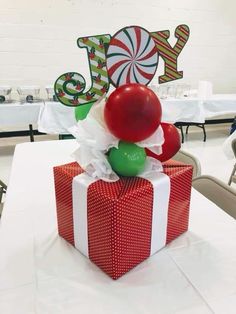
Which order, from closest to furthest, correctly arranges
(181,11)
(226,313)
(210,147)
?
(226,313), (210,147), (181,11)

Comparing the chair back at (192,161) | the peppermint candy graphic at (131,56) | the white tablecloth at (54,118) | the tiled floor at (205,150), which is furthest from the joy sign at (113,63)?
the white tablecloth at (54,118)

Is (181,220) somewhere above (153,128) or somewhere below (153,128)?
below

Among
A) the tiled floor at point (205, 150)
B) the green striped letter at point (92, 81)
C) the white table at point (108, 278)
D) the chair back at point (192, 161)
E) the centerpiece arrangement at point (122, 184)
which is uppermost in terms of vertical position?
the green striped letter at point (92, 81)

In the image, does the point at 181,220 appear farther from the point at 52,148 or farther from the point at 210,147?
the point at 210,147

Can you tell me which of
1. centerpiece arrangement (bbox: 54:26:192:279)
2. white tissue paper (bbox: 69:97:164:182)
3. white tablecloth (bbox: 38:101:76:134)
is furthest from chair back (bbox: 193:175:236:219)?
white tablecloth (bbox: 38:101:76:134)

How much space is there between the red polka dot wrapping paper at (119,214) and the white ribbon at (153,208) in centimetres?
2

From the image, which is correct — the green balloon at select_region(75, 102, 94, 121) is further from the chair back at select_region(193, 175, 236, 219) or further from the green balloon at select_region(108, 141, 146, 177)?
the chair back at select_region(193, 175, 236, 219)

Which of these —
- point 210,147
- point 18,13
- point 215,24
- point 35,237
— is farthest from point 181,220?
point 215,24

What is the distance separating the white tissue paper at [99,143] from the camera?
0.67 m

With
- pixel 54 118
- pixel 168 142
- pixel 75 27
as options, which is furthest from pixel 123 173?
pixel 75 27

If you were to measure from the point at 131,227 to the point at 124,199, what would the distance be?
9 cm

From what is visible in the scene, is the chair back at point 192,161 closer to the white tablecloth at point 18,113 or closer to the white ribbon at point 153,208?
the white ribbon at point 153,208

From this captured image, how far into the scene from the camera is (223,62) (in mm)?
4992

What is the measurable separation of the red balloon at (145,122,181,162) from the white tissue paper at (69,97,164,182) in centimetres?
4
